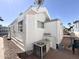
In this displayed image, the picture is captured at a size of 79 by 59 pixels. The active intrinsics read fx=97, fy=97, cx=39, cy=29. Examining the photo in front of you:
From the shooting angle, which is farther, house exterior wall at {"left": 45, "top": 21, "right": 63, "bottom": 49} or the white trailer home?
house exterior wall at {"left": 45, "top": 21, "right": 63, "bottom": 49}

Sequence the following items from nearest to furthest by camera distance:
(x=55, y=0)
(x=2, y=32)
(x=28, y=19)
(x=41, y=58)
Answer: (x=41, y=58) → (x=28, y=19) → (x=55, y=0) → (x=2, y=32)

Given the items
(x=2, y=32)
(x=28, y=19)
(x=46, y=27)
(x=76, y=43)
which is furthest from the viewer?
(x=2, y=32)

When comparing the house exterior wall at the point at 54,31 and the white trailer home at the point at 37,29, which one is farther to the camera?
the house exterior wall at the point at 54,31

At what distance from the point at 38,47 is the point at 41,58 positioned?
2.60 ft

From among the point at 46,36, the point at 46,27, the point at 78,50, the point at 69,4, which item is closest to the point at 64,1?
the point at 69,4

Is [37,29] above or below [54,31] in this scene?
above

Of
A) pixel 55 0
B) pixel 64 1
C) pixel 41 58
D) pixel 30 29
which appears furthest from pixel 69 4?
pixel 41 58

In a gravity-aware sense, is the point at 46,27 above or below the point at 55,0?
below

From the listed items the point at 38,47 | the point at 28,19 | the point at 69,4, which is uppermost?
the point at 69,4

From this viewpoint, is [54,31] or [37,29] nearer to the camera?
[37,29]

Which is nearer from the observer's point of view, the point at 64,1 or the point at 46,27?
the point at 46,27

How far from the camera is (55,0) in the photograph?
1382 centimetres

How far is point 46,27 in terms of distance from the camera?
10.8 meters

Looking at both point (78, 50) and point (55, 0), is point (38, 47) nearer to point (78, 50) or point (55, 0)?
point (78, 50)
